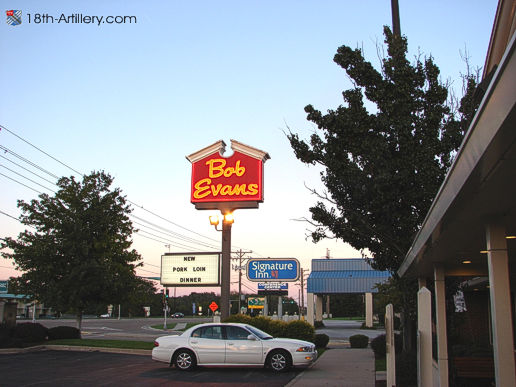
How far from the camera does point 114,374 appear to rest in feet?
48.4

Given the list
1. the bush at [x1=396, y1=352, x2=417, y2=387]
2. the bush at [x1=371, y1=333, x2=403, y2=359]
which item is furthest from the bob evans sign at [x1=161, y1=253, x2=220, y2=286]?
the bush at [x1=396, y1=352, x2=417, y2=387]

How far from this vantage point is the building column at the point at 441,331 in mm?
9602

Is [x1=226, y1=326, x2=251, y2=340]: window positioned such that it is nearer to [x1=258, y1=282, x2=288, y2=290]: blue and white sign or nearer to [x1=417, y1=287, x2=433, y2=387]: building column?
[x1=417, y1=287, x2=433, y2=387]: building column

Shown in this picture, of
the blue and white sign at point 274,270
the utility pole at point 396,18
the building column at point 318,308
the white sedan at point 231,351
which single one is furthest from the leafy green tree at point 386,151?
the building column at point 318,308

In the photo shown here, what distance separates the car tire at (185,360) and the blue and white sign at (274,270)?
1297 cm

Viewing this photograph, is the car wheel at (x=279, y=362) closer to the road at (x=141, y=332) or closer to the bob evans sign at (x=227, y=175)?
the bob evans sign at (x=227, y=175)

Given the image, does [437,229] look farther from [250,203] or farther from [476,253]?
[250,203]

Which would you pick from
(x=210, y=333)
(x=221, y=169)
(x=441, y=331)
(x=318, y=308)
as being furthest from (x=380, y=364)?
(x=318, y=308)

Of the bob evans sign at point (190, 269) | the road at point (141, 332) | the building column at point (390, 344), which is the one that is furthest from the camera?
the road at point (141, 332)

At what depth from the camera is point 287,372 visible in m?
15.3

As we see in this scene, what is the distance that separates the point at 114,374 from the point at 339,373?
640 centimetres

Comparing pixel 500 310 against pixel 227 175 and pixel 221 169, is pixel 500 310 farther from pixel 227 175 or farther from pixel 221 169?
pixel 221 169

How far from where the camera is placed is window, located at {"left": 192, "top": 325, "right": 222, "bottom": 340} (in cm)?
1545

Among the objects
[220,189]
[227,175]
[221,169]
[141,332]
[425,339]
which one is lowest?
[141,332]
